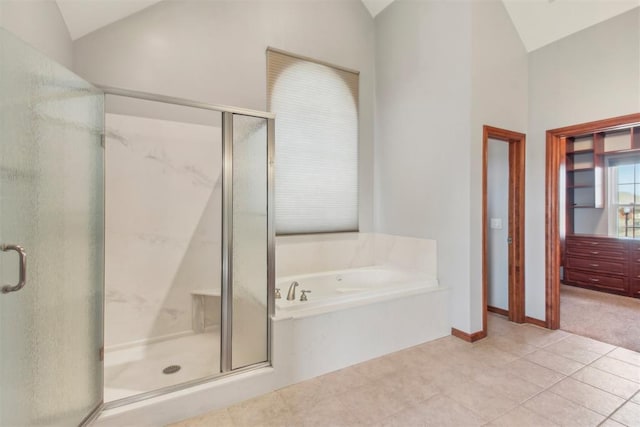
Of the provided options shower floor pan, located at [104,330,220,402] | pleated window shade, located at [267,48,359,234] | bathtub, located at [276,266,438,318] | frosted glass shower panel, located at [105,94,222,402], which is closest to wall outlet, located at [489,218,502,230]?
bathtub, located at [276,266,438,318]

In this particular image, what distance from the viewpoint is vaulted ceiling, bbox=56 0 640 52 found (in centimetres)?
229

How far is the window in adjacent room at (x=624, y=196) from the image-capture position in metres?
4.56

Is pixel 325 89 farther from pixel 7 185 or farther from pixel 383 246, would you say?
pixel 7 185

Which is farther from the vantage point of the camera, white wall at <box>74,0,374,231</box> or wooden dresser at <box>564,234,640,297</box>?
wooden dresser at <box>564,234,640,297</box>

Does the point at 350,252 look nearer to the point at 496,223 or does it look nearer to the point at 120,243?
the point at 496,223

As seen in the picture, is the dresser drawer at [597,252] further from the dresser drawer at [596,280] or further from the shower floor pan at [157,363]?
the shower floor pan at [157,363]

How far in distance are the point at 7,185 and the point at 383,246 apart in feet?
11.0

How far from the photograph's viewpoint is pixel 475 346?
2.70 m

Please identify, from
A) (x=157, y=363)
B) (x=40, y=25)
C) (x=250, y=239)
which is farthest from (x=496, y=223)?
(x=40, y=25)

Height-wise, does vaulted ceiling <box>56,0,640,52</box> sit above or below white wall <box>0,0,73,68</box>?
above

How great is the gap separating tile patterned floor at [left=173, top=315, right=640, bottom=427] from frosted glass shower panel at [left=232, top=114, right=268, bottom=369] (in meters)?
0.38

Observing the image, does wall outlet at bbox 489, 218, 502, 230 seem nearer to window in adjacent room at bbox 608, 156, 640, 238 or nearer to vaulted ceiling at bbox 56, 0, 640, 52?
vaulted ceiling at bbox 56, 0, 640, 52

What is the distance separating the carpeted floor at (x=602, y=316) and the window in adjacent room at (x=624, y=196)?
1.11m

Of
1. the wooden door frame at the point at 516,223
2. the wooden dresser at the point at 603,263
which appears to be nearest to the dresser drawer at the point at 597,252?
the wooden dresser at the point at 603,263
